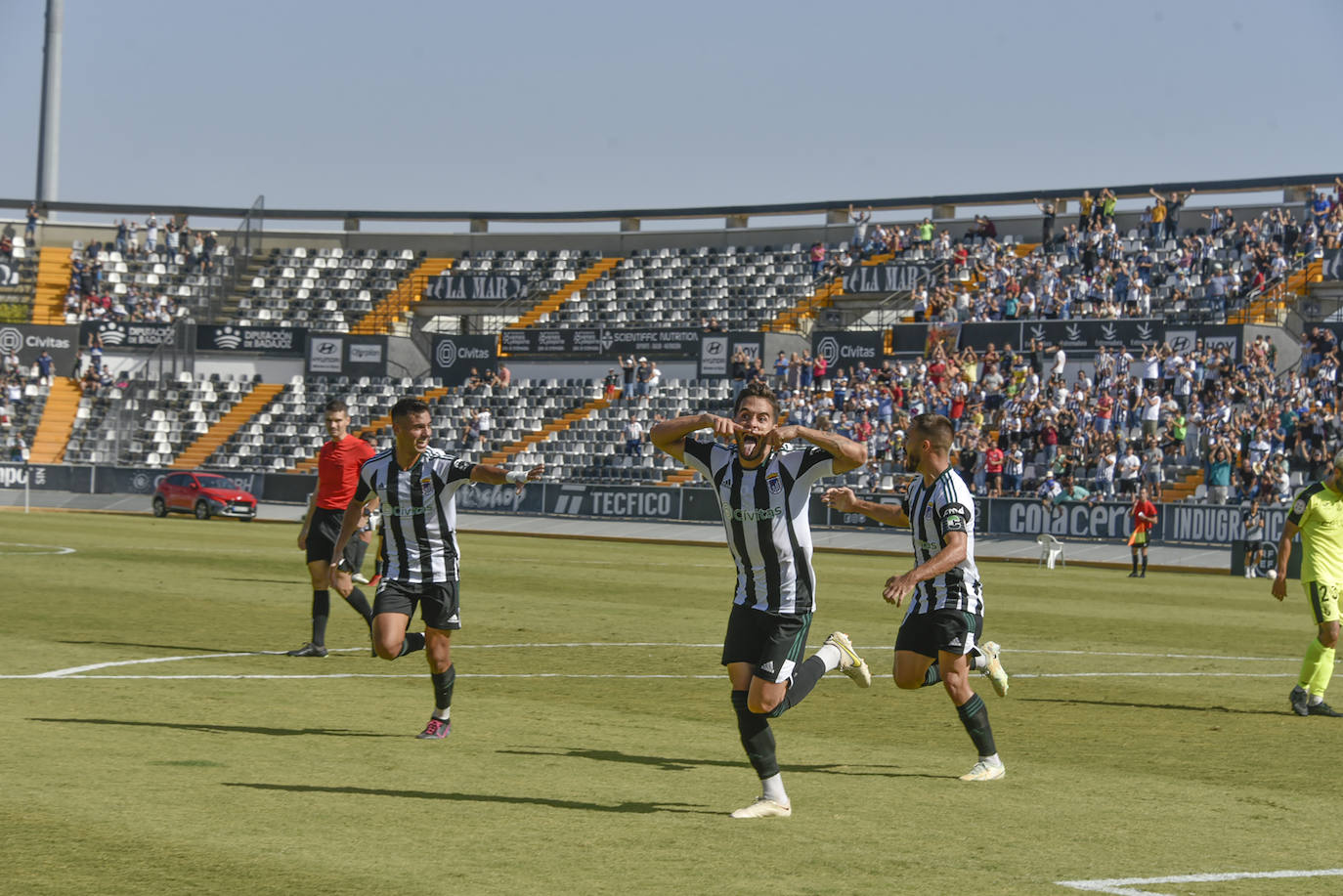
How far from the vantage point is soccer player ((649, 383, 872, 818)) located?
28.5 ft

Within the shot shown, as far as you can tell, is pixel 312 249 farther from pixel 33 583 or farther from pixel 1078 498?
pixel 33 583

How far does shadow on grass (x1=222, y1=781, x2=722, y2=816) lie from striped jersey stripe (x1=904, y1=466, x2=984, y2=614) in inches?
86.2

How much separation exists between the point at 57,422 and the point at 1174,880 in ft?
203

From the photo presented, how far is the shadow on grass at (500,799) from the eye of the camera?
883cm

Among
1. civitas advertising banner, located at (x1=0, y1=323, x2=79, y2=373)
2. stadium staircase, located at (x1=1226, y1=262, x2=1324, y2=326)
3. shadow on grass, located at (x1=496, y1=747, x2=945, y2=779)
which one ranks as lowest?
shadow on grass, located at (x1=496, y1=747, x2=945, y2=779)

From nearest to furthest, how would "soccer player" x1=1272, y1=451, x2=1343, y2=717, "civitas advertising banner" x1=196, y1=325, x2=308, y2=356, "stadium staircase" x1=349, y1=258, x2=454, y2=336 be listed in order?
1. "soccer player" x1=1272, y1=451, x2=1343, y2=717
2. "civitas advertising banner" x1=196, y1=325, x2=308, y2=356
3. "stadium staircase" x1=349, y1=258, x2=454, y2=336

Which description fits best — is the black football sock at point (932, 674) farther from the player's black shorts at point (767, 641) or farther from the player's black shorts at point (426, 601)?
the player's black shorts at point (426, 601)

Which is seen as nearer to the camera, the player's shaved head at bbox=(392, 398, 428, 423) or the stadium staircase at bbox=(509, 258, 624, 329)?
the player's shaved head at bbox=(392, 398, 428, 423)

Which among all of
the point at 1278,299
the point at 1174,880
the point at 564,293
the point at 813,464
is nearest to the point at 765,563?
the point at 813,464

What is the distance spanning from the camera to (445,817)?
8.41 meters

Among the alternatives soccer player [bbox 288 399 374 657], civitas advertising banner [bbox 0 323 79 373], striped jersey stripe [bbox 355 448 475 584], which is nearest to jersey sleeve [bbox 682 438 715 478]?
striped jersey stripe [bbox 355 448 475 584]

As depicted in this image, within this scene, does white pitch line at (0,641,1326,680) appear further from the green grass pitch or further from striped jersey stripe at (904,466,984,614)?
striped jersey stripe at (904,466,984,614)

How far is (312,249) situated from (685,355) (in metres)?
23.2

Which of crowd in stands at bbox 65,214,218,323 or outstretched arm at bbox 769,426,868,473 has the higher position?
crowd in stands at bbox 65,214,218,323
